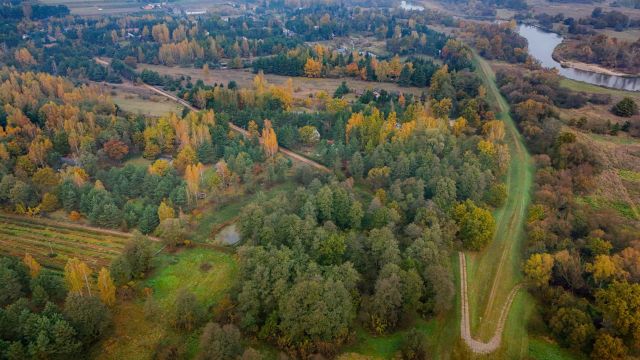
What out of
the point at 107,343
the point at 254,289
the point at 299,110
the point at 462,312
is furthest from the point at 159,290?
the point at 299,110

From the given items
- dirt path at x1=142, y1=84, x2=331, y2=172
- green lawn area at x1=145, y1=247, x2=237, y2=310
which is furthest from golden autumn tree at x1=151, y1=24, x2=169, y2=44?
green lawn area at x1=145, y1=247, x2=237, y2=310

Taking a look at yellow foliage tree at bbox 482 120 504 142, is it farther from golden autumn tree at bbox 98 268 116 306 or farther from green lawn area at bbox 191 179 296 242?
golden autumn tree at bbox 98 268 116 306

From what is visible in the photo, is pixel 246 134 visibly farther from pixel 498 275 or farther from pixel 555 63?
pixel 555 63

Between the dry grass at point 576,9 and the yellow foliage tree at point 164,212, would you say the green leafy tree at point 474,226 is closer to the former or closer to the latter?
the yellow foliage tree at point 164,212

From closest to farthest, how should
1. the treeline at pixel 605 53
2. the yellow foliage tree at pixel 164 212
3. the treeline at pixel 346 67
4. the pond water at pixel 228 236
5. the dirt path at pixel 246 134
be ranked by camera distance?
the yellow foliage tree at pixel 164 212, the pond water at pixel 228 236, the dirt path at pixel 246 134, the treeline at pixel 346 67, the treeline at pixel 605 53

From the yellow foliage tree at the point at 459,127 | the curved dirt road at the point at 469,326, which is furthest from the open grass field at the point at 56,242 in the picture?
the yellow foliage tree at the point at 459,127

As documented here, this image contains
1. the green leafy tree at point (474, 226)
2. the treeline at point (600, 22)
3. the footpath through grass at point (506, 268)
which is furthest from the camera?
the treeline at point (600, 22)
